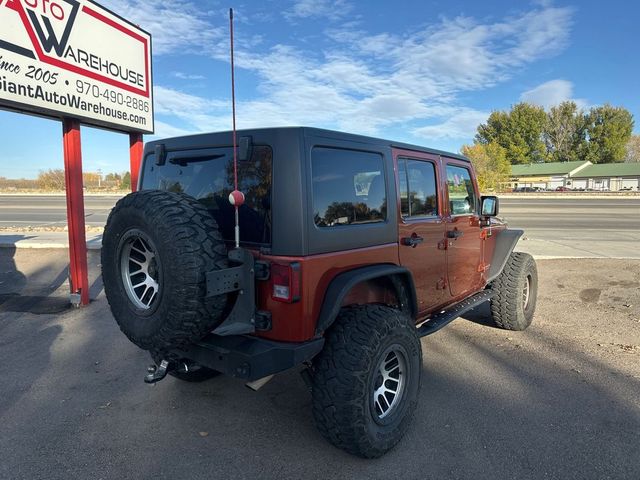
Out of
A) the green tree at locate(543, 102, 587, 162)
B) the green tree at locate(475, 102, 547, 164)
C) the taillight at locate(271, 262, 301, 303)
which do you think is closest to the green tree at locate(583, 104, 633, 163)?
the green tree at locate(543, 102, 587, 162)

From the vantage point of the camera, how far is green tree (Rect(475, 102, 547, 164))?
7356cm

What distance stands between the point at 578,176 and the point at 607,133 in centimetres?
914

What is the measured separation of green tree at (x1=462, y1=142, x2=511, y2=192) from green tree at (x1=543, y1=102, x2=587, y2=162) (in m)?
19.6

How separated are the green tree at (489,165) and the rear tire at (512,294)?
54.6 metres

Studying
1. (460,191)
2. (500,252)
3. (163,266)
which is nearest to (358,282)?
(163,266)

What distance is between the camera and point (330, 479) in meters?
2.60

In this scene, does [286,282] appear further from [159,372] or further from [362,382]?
[159,372]

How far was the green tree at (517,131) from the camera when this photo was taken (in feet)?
241

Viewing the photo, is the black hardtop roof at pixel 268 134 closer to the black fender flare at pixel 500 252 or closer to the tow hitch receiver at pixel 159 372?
the tow hitch receiver at pixel 159 372

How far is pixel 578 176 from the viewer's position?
75750mm

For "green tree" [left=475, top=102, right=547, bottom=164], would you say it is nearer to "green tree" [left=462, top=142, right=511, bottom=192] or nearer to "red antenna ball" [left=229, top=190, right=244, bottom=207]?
"green tree" [left=462, top=142, right=511, bottom=192]

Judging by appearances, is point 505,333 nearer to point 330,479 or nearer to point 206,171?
point 330,479

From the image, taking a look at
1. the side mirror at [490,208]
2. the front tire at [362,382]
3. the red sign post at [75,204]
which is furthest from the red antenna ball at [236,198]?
the red sign post at [75,204]

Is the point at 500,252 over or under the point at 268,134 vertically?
under
